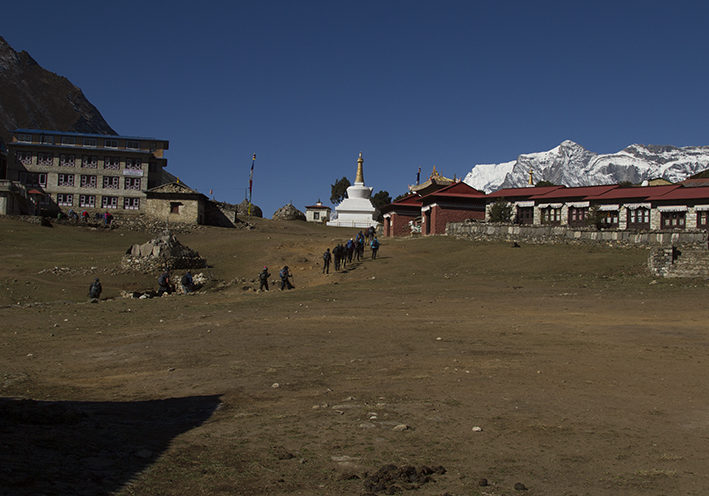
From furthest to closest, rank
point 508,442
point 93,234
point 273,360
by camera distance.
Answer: point 93,234
point 273,360
point 508,442

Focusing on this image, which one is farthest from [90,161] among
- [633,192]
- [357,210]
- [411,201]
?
[633,192]

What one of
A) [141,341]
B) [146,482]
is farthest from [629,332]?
[146,482]

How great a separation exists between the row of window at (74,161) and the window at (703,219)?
65617 mm

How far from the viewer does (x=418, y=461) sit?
24.8ft

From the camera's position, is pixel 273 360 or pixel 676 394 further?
pixel 273 360

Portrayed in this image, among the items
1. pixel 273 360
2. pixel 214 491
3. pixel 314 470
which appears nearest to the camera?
pixel 214 491

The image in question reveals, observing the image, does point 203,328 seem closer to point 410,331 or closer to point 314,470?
point 410,331

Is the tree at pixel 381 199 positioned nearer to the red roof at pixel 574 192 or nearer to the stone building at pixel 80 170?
the stone building at pixel 80 170

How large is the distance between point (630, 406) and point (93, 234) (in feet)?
200

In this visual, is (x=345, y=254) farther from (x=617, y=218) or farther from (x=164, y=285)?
(x=617, y=218)

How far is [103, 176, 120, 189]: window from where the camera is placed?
3310 inches

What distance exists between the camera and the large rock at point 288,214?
94.6 m

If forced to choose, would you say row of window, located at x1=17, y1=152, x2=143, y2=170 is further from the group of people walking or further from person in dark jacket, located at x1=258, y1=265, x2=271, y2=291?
person in dark jacket, located at x1=258, y1=265, x2=271, y2=291

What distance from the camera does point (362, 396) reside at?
35.2 ft
